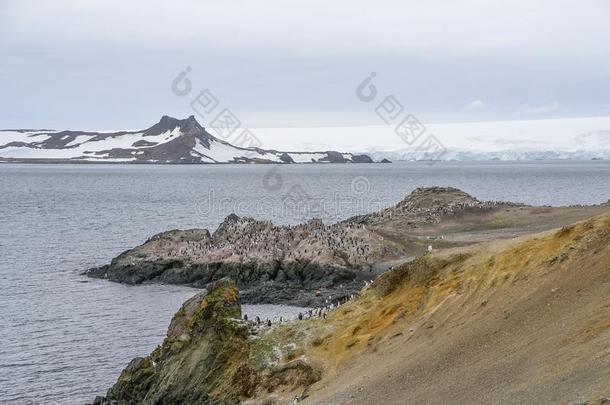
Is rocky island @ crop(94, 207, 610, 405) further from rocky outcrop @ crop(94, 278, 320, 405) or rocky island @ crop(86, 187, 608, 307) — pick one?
rocky island @ crop(86, 187, 608, 307)

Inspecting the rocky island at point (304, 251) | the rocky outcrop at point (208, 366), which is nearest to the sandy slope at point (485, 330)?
the rocky outcrop at point (208, 366)

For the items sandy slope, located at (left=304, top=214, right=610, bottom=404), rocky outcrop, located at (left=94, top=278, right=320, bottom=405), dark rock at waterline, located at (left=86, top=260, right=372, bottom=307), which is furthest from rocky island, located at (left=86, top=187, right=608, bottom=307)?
sandy slope, located at (left=304, top=214, right=610, bottom=404)

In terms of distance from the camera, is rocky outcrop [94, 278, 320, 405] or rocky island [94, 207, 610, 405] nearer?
rocky island [94, 207, 610, 405]

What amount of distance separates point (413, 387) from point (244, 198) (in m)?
139

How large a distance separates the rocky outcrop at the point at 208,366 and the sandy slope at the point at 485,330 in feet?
5.92

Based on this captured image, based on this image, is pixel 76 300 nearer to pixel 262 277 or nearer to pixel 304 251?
pixel 262 277

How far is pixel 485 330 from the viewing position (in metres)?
19.6

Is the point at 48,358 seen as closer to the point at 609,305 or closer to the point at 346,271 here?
the point at 346,271

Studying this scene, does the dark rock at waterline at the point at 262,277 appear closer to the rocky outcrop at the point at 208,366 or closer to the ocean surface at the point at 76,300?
the ocean surface at the point at 76,300

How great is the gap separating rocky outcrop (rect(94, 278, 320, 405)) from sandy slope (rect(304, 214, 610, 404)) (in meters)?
1.80

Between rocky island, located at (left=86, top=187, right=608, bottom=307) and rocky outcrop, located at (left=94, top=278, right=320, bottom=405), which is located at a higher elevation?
rocky island, located at (left=86, top=187, right=608, bottom=307)

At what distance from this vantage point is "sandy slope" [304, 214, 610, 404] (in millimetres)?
15688

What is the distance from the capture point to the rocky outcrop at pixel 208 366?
23175mm

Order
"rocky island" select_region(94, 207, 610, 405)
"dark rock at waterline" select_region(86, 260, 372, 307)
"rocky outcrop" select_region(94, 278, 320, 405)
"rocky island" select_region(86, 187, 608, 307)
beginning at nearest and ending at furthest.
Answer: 1. "rocky island" select_region(94, 207, 610, 405)
2. "rocky outcrop" select_region(94, 278, 320, 405)
3. "dark rock at waterline" select_region(86, 260, 372, 307)
4. "rocky island" select_region(86, 187, 608, 307)
